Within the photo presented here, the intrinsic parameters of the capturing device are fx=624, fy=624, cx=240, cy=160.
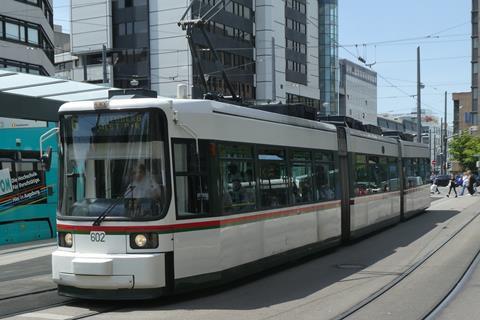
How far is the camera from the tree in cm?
7775

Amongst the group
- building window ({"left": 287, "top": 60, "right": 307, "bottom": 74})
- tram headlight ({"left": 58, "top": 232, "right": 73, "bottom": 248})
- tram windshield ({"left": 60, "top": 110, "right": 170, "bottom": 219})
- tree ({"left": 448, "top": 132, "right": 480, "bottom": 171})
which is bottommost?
tram headlight ({"left": 58, "top": 232, "right": 73, "bottom": 248})

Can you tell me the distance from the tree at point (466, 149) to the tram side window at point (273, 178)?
71.5 m

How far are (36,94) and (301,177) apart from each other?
28.7 feet

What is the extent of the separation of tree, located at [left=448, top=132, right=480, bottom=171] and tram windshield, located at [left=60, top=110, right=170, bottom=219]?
246 feet

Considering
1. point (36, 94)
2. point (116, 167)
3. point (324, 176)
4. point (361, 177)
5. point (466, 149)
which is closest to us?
point (116, 167)

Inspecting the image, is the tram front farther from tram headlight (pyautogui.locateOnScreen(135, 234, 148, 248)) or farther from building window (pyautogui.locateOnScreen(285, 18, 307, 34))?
building window (pyautogui.locateOnScreen(285, 18, 307, 34))

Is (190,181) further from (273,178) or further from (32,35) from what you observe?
(32,35)

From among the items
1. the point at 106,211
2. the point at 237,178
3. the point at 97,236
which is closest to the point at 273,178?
the point at 237,178

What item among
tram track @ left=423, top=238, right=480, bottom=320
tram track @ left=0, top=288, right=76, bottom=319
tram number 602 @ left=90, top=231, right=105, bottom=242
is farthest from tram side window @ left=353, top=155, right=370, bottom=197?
tram number 602 @ left=90, top=231, right=105, bottom=242

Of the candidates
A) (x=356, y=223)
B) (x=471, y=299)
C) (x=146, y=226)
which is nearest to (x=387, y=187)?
(x=356, y=223)

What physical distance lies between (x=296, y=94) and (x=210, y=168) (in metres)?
64.0

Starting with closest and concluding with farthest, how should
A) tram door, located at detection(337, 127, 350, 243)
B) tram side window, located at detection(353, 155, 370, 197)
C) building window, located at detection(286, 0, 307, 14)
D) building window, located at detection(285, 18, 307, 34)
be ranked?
tram door, located at detection(337, 127, 350, 243), tram side window, located at detection(353, 155, 370, 197), building window, located at detection(285, 18, 307, 34), building window, located at detection(286, 0, 307, 14)

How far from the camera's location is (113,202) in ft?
27.2

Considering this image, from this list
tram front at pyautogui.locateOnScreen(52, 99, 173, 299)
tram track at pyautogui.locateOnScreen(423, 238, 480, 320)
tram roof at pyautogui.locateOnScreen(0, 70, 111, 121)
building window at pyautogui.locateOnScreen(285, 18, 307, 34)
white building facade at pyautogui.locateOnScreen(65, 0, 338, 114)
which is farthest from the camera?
building window at pyautogui.locateOnScreen(285, 18, 307, 34)
